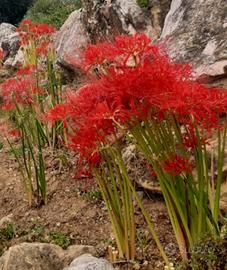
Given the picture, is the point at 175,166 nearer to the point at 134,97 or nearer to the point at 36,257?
the point at 134,97

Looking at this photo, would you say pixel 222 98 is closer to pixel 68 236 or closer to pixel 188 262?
pixel 188 262

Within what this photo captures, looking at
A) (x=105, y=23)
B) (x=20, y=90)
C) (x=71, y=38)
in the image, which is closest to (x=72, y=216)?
(x=20, y=90)

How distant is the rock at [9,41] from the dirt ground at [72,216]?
765 centimetres

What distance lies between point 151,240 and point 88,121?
1306 millimetres

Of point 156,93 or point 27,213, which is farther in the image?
point 27,213

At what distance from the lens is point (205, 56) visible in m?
5.03

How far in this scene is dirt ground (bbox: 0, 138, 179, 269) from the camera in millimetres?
3678

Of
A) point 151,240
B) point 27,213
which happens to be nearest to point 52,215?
point 27,213

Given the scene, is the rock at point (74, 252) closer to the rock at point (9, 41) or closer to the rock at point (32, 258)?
the rock at point (32, 258)

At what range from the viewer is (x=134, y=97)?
2.77 m

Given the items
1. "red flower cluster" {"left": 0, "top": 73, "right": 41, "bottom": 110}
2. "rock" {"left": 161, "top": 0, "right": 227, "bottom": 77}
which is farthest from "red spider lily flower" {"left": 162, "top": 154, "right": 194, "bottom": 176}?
"red flower cluster" {"left": 0, "top": 73, "right": 41, "bottom": 110}

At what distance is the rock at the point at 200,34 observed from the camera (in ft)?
16.1

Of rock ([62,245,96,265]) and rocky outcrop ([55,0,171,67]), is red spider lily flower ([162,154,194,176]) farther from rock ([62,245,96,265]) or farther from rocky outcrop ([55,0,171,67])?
rocky outcrop ([55,0,171,67])

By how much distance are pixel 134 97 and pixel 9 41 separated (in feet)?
35.0
